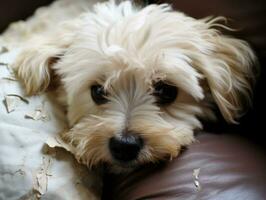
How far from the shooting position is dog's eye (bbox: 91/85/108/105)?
1.46 metres

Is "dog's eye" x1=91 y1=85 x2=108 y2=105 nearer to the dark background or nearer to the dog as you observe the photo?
the dog

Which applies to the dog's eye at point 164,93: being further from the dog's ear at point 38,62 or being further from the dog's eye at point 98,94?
the dog's ear at point 38,62

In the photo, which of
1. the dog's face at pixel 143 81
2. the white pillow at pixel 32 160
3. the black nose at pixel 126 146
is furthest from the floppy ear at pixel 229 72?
the white pillow at pixel 32 160

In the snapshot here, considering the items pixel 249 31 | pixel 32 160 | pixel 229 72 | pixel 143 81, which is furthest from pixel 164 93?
pixel 32 160

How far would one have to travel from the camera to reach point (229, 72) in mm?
1427

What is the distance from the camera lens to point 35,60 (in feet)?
4.99

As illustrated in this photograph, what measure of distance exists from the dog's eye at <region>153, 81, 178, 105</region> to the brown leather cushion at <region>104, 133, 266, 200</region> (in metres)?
0.13

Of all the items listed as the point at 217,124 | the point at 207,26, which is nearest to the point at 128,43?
the point at 207,26

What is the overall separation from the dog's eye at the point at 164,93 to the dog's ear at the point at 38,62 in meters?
0.29

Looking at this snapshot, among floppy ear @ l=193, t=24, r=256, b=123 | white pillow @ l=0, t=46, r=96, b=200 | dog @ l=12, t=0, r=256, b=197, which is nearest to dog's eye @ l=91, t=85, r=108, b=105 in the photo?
dog @ l=12, t=0, r=256, b=197

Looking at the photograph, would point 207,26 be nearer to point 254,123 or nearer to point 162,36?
point 162,36

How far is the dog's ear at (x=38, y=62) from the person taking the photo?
150 cm

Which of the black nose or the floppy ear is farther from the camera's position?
the floppy ear

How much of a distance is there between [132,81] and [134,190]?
287mm
